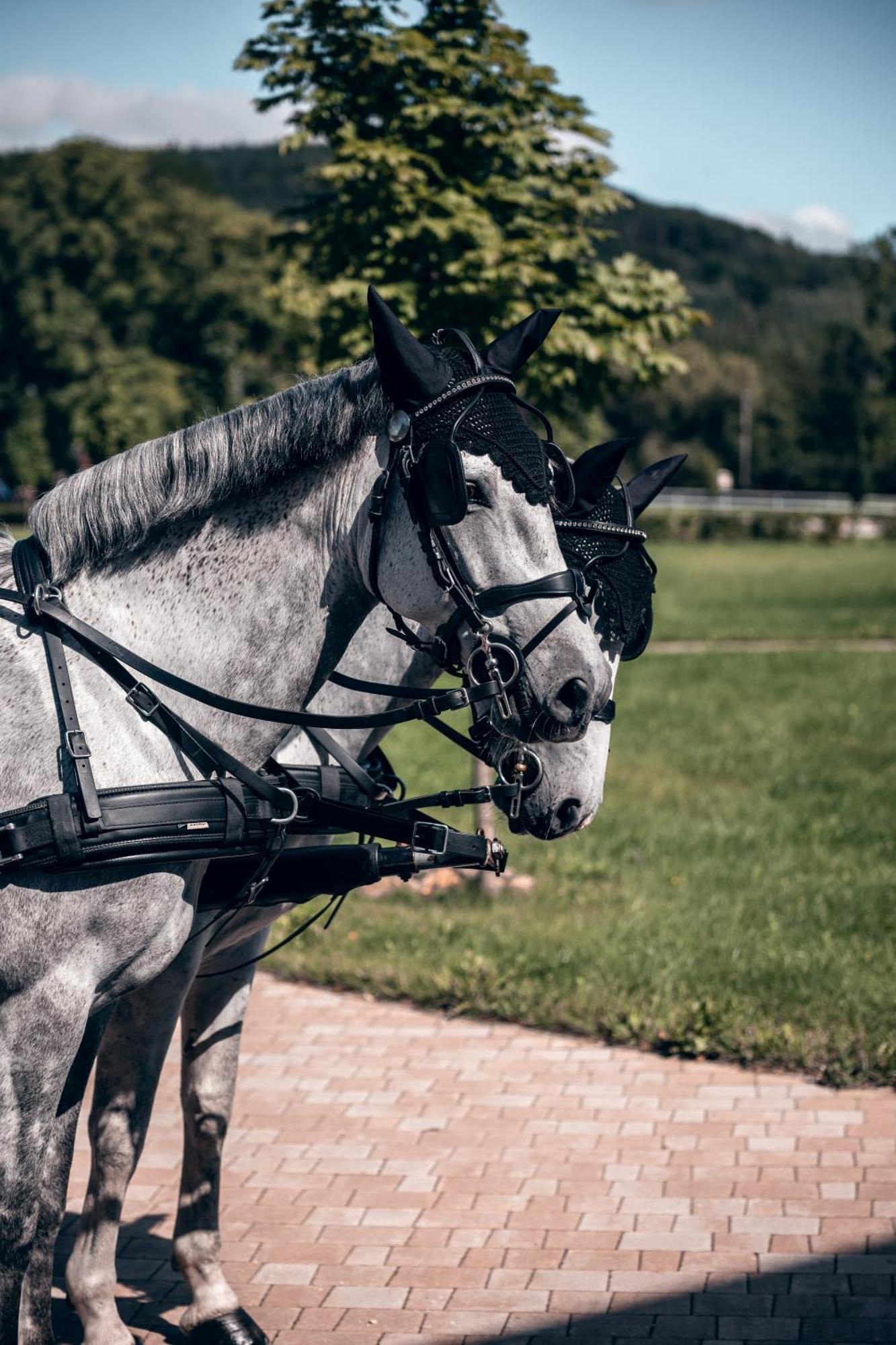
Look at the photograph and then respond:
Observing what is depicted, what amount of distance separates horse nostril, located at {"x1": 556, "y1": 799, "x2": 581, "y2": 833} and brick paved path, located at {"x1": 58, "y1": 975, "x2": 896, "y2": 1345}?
165 centimetres

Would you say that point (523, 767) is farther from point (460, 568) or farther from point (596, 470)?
point (596, 470)

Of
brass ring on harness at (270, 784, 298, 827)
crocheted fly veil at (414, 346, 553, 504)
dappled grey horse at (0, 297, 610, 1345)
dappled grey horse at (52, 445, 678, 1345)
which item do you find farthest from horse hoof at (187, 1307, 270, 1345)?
crocheted fly veil at (414, 346, 553, 504)

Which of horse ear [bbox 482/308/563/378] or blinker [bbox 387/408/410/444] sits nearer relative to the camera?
blinker [bbox 387/408/410/444]

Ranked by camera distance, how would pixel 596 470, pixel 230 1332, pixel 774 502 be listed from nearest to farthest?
1. pixel 596 470
2. pixel 230 1332
3. pixel 774 502

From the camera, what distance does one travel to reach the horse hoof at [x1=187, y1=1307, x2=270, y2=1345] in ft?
11.6

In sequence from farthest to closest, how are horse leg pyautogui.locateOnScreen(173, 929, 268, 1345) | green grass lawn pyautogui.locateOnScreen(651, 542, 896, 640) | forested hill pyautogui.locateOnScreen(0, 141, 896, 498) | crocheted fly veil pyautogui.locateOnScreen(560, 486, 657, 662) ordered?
forested hill pyautogui.locateOnScreen(0, 141, 896, 498)
green grass lawn pyautogui.locateOnScreen(651, 542, 896, 640)
horse leg pyautogui.locateOnScreen(173, 929, 268, 1345)
crocheted fly veil pyautogui.locateOnScreen(560, 486, 657, 662)

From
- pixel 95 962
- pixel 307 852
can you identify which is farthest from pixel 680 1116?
pixel 95 962

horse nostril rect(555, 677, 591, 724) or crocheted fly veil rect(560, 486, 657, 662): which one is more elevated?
crocheted fly veil rect(560, 486, 657, 662)

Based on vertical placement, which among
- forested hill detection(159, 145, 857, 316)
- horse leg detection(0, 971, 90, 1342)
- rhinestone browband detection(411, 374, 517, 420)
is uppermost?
forested hill detection(159, 145, 857, 316)

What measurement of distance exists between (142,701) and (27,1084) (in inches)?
30.1

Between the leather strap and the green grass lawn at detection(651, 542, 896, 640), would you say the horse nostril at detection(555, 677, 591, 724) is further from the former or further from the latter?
the green grass lawn at detection(651, 542, 896, 640)

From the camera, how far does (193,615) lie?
2846 millimetres

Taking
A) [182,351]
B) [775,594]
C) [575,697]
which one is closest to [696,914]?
[575,697]

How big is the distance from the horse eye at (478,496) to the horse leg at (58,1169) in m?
1.26
